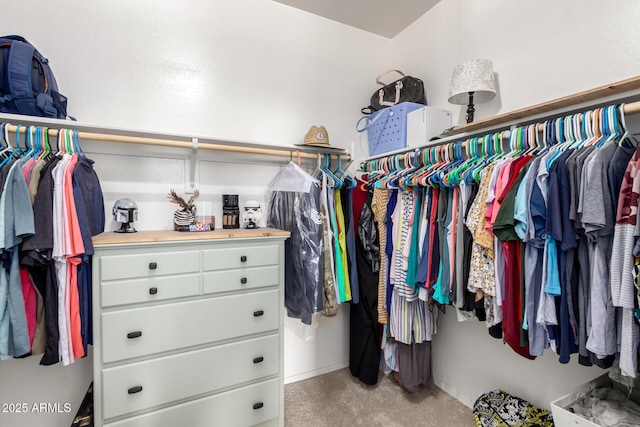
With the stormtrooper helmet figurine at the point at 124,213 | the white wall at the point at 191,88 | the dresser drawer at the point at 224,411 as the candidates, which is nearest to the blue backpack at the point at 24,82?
the white wall at the point at 191,88

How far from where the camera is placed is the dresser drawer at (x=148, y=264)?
1.32 metres

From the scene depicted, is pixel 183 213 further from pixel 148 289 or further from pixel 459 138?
pixel 459 138

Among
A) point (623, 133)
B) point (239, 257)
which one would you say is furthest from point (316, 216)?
point (623, 133)

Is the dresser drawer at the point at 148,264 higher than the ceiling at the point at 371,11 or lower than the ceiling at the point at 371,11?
lower

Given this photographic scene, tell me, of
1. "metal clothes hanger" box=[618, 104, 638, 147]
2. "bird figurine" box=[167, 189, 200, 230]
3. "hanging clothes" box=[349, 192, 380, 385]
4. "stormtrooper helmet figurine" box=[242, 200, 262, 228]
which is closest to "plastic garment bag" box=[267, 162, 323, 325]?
"stormtrooper helmet figurine" box=[242, 200, 262, 228]

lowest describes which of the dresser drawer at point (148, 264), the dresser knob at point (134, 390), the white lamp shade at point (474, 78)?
the dresser knob at point (134, 390)

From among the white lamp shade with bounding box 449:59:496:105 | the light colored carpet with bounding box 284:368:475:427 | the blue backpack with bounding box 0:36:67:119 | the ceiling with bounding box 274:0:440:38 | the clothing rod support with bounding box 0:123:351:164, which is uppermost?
the ceiling with bounding box 274:0:440:38

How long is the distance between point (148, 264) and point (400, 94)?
6.33 feet

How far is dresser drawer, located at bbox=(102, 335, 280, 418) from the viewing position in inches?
52.2

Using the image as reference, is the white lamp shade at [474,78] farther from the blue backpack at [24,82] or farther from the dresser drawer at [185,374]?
the blue backpack at [24,82]

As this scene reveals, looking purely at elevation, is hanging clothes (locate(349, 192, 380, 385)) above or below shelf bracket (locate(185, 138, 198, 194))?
below

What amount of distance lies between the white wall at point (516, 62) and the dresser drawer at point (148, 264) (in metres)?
1.73

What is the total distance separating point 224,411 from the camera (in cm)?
152

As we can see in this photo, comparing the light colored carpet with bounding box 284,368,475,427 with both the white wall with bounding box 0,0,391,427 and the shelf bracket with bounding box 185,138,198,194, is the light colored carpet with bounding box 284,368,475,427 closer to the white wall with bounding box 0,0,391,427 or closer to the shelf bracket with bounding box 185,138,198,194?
the white wall with bounding box 0,0,391,427
